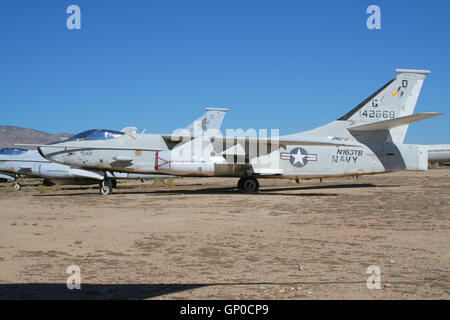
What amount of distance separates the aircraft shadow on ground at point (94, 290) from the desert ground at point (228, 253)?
10mm

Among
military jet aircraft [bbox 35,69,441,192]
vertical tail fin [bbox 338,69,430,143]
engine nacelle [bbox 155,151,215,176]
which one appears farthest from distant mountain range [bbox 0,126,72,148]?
vertical tail fin [bbox 338,69,430,143]

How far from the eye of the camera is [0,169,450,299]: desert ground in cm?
396

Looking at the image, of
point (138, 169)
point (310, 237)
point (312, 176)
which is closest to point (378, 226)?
point (310, 237)

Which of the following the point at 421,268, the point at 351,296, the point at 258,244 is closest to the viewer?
the point at 351,296

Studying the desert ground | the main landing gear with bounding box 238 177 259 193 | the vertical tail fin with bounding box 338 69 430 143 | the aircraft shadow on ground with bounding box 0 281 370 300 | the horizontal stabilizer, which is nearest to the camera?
the aircraft shadow on ground with bounding box 0 281 370 300

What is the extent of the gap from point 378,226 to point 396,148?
35.6 feet

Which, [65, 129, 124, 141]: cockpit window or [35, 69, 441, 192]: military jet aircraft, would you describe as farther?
[65, 129, 124, 141]: cockpit window

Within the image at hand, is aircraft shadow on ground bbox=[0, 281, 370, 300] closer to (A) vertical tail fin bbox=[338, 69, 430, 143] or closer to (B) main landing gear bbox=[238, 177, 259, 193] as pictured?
(B) main landing gear bbox=[238, 177, 259, 193]

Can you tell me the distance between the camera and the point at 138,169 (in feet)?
54.9

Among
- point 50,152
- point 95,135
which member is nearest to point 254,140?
point 95,135

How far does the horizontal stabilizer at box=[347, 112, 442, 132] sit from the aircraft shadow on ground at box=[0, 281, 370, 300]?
1257 centimetres

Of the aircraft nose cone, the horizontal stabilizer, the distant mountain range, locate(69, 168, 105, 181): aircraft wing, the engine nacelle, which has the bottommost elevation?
locate(69, 168, 105, 181): aircraft wing

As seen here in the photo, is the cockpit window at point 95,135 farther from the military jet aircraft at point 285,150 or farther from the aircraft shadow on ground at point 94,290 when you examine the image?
the aircraft shadow on ground at point 94,290
